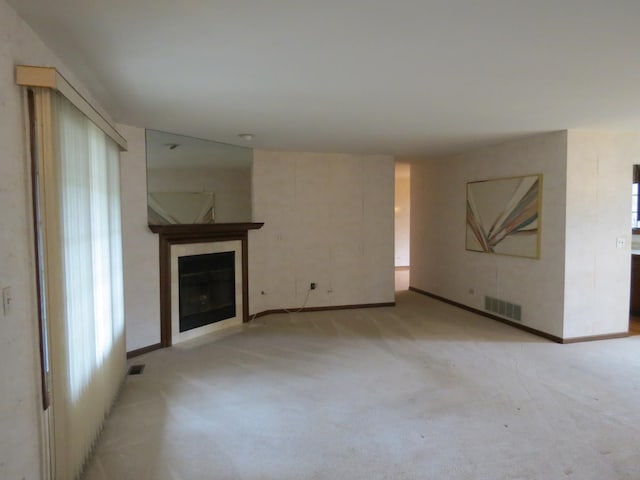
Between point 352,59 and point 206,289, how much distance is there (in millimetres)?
3462

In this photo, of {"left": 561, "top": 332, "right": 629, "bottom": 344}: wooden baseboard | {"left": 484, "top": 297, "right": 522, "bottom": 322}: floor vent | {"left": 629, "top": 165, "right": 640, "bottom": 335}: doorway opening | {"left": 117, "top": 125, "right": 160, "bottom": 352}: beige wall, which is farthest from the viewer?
{"left": 629, "top": 165, "right": 640, "bottom": 335}: doorway opening

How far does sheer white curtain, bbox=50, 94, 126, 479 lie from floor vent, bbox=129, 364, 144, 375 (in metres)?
0.48

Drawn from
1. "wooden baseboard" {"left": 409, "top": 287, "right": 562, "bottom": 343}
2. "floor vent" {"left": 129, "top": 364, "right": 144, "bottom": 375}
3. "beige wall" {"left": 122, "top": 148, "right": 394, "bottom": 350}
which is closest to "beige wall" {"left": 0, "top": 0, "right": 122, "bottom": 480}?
"floor vent" {"left": 129, "top": 364, "right": 144, "bottom": 375}

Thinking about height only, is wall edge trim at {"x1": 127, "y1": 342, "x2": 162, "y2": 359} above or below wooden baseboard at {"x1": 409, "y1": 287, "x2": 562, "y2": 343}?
below

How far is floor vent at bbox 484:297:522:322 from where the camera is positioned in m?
4.95

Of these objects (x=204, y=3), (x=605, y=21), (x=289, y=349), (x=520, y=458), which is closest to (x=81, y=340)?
(x=204, y=3)

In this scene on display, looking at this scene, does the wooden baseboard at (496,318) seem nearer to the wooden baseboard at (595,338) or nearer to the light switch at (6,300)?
the wooden baseboard at (595,338)

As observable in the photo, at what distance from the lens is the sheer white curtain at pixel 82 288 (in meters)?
1.97

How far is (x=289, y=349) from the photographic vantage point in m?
4.25

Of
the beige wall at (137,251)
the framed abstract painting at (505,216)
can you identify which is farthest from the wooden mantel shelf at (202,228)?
the framed abstract painting at (505,216)

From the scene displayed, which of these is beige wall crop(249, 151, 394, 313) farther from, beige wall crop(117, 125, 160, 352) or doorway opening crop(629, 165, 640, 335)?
doorway opening crop(629, 165, 640, 335)

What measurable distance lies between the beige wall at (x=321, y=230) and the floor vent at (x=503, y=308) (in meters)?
1.43

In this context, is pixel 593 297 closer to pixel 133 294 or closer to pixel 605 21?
pixel 605 21

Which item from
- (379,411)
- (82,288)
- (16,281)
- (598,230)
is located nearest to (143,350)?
(82,288)
